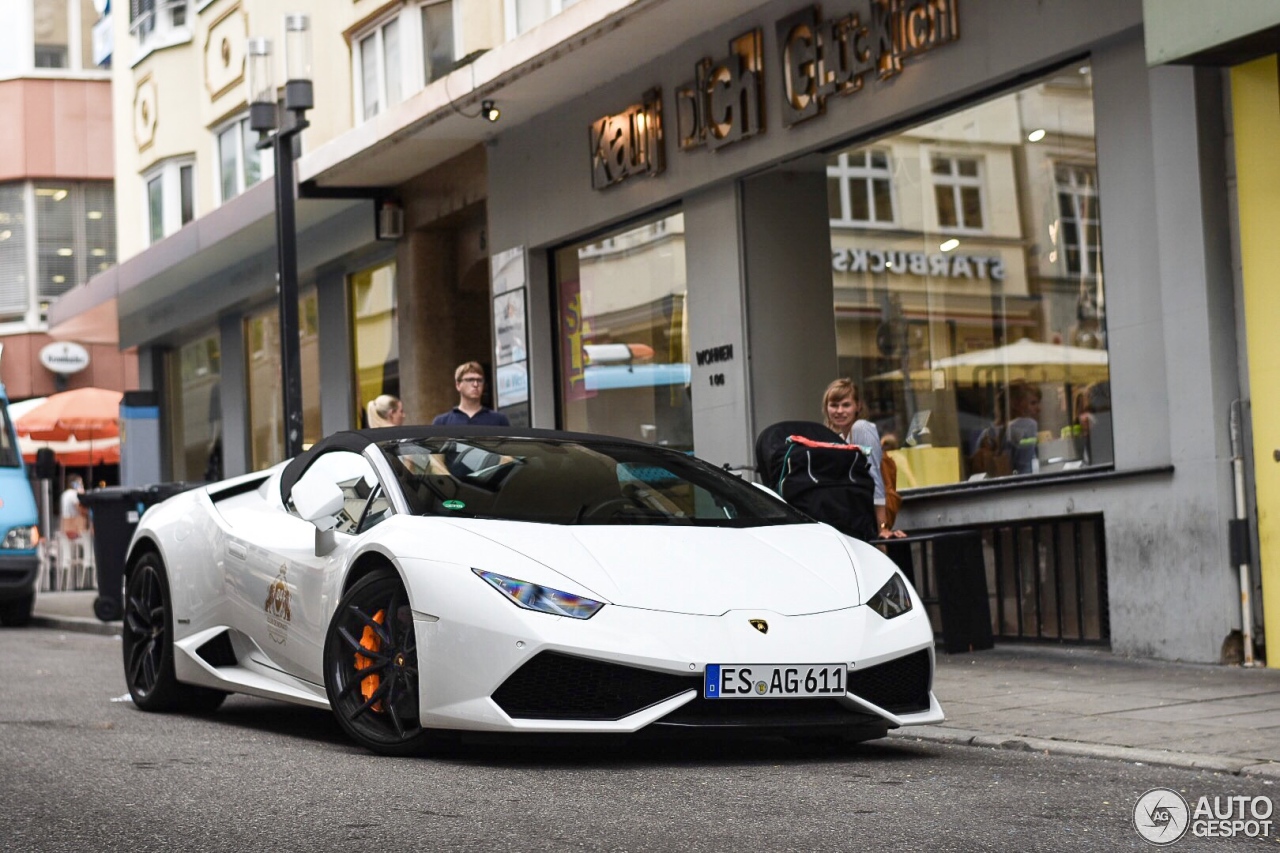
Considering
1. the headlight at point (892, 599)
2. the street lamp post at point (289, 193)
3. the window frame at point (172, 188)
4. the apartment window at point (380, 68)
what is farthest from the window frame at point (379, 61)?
the headlight at point (892, 599)

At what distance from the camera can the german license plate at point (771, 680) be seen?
6.21 metres

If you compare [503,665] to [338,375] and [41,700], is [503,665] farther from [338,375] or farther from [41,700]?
[338,375]

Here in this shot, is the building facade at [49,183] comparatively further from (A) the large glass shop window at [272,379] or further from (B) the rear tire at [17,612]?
(B) the rear tire at [17,612]

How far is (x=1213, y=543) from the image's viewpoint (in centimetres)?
995

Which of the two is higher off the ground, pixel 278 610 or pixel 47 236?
pixel 47 236

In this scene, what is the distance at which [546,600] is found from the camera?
6.28 metres

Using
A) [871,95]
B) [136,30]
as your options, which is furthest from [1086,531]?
[136,30]

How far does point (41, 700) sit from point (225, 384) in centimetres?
1801

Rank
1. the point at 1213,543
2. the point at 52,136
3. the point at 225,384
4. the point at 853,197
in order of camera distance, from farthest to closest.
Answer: the point at 52,136, the point at 225,384, the point at 853,197, the point at 1213,543

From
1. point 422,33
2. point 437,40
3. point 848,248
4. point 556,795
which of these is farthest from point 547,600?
point 422,33

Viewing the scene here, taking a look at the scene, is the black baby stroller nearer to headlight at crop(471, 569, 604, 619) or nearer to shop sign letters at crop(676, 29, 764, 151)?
shop sign letters at crop(676, 29, 764, 151)

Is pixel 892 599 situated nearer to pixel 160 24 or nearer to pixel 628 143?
pixel 628 143

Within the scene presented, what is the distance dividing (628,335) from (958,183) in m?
3.98

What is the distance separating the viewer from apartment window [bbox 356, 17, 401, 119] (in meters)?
20.7
